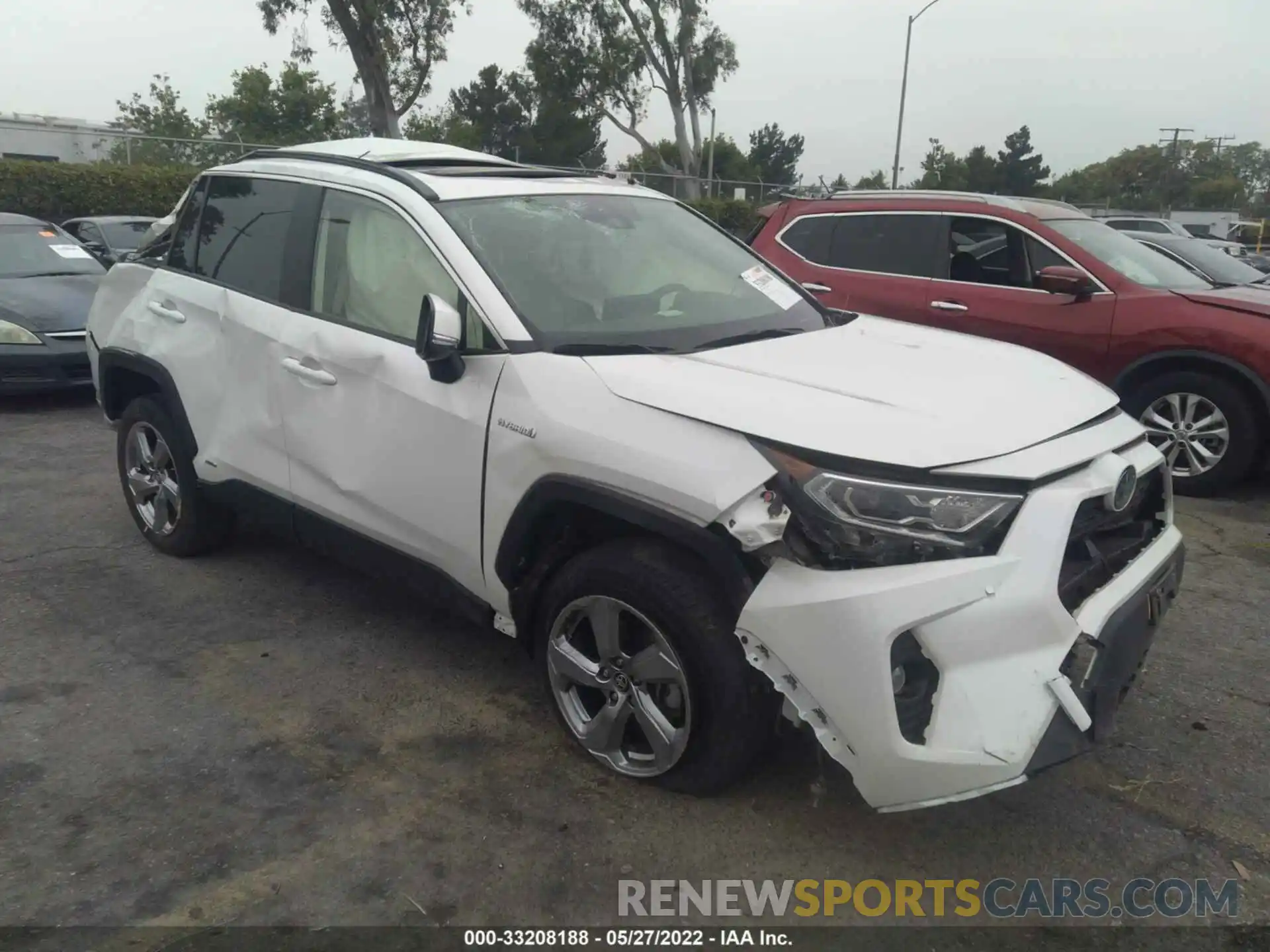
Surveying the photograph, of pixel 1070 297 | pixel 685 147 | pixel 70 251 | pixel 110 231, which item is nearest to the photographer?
pixel 1070 297

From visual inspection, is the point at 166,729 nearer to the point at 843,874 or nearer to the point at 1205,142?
the point at 843,874

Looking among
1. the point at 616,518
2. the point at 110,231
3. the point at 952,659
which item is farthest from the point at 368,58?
the point at 952,659

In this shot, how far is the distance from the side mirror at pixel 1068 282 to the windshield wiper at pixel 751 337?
346cm

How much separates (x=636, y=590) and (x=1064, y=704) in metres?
1.10

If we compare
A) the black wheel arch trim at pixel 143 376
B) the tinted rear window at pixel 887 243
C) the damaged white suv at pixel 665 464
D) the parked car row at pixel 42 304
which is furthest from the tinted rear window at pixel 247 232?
the tinted rear window at pixel 887 243

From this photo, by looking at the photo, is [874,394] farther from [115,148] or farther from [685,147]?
[685,147]

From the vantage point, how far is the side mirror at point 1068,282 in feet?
20.9

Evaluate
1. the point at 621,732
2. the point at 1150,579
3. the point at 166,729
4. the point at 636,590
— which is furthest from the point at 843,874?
the point at 166,729

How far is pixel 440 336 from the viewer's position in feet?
10.1

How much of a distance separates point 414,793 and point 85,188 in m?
18.1

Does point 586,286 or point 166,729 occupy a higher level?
point 586,286

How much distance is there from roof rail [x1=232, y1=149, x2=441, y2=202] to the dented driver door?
13 cm

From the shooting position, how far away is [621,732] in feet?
9.99

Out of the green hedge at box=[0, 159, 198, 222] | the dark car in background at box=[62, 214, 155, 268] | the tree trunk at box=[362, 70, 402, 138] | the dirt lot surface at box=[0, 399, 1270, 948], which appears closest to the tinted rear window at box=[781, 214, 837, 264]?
the dirt lot surface at box=[0, 399, 1270, 948]
